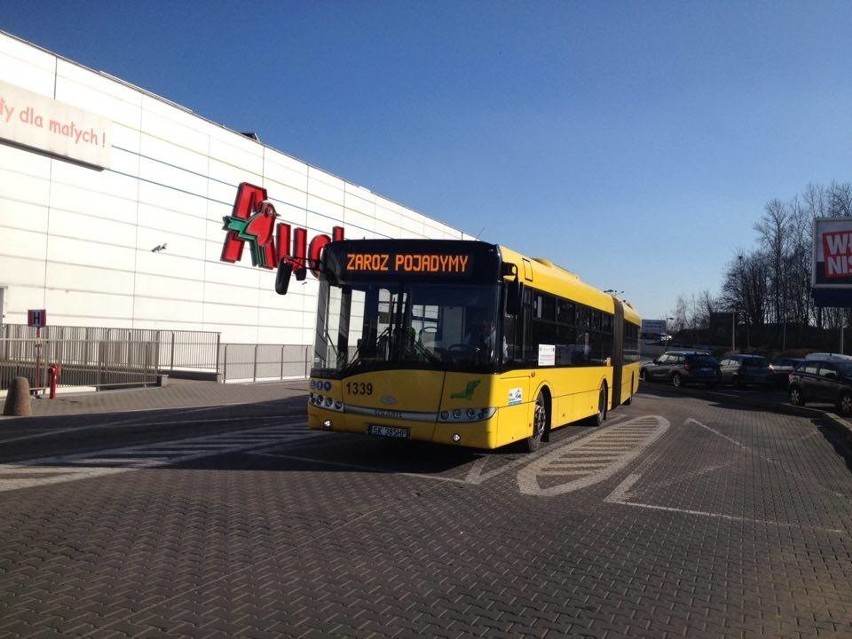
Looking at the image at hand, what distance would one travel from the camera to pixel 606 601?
525 centimetres

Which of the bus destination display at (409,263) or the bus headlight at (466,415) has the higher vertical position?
the bus destination display at (409,263)

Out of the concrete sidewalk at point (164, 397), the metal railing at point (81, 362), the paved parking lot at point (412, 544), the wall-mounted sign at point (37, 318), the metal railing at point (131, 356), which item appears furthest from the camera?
the metal railing at point (131, 356)

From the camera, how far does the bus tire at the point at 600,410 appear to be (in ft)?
55.0

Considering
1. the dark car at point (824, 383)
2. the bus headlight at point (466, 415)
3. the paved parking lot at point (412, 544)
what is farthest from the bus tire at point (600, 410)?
the dark car at point (824, 383)

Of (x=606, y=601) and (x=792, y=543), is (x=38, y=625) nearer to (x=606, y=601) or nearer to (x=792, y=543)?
(x=606, y=601)

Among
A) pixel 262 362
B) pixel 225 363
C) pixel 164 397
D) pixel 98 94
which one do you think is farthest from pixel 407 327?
pixel 262 362

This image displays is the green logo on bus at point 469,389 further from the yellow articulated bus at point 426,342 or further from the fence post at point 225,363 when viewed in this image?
the fence post at point 225,363

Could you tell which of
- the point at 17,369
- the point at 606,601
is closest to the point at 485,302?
the point at 606,601

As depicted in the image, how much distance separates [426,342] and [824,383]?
19.4m

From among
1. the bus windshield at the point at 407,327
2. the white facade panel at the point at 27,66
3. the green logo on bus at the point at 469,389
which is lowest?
the green logo on bus at the point at 469,389

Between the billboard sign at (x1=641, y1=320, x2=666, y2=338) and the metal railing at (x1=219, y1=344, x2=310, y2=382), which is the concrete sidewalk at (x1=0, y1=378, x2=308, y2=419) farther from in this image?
the billboard sign at (x1=641, y1=320, x2=666, y2=338)

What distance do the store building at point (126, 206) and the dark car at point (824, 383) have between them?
2257 cm

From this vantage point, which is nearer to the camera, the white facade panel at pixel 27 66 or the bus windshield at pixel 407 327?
the bus windshield at pixel 407 327

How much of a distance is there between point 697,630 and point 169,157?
27.9 meters
